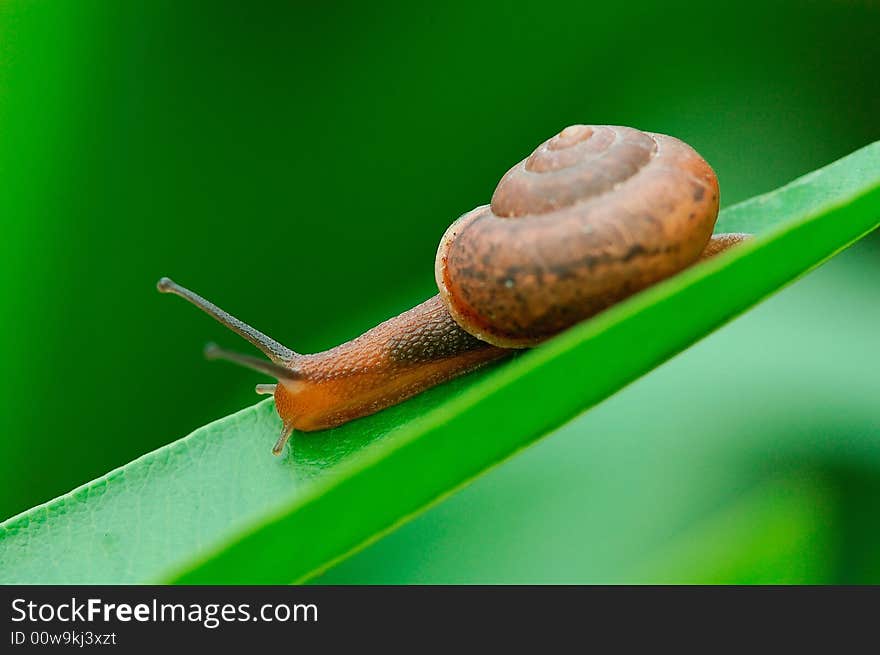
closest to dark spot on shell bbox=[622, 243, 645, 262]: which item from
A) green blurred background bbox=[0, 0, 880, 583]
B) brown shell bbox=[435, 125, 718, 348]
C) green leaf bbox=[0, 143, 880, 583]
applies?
brown shell bbox=[435, 125, 718, 348]

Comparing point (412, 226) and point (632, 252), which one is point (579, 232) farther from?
point (412, 226)

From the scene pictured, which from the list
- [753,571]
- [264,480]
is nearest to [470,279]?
[264,480]

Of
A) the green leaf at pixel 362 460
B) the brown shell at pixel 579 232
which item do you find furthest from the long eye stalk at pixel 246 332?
the brown shell at pixel 579 232

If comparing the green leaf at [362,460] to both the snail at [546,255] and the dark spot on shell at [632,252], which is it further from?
the dark spot on shell at [632,252]

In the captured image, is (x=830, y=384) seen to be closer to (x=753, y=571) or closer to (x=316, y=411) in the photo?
(x=753, y=571)

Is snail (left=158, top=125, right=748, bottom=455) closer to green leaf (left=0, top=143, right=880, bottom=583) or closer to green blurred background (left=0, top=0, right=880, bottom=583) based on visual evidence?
green leaf (left=0, top=143, right=880, bottom=583)

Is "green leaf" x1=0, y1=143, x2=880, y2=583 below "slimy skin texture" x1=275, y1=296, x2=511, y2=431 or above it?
below
